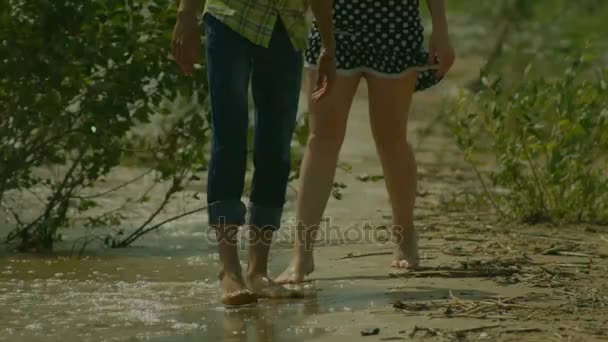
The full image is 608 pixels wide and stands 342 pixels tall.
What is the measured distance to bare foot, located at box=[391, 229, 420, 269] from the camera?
6.31 meters

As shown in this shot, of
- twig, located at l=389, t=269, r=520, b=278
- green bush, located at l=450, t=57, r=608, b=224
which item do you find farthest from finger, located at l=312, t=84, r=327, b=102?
green bush, located at l=450, t=57, r=608, b=224

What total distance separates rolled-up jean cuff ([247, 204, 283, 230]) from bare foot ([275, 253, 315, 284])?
31cm

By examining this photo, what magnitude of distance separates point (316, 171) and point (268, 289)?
552 millimetres

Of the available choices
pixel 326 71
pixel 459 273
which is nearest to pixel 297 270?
pixel 459 273

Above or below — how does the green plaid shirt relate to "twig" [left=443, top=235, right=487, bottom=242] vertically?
above

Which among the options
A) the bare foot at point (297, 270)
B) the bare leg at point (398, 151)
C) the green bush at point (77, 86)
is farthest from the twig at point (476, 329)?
the green bush at point (77, 86)

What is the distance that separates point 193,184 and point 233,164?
3.52m

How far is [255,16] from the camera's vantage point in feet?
18.1

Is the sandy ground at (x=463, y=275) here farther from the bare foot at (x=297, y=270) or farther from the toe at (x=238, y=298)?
the toe at (x=238, y=298)

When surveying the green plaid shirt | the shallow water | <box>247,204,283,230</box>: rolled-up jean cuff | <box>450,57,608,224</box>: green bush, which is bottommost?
the shallow water

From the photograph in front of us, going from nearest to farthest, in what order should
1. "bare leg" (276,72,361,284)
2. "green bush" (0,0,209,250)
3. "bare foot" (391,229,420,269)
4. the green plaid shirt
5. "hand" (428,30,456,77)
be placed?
1. the green plaid shirt
2. "bare leg" (276,72,361,284)
3. "hand" (428,30,456,77)
4. "bare foot" (391,229,420,269)
5. "green bush" (0,0,209,250)

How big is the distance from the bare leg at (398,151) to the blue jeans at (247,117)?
0.51m

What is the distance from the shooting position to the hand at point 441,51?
20.1 ft

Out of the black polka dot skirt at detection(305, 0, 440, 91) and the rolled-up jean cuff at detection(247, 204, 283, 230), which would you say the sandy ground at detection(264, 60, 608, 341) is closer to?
the rolled-up jean cuff at detection(247, 204, 283, 230)
